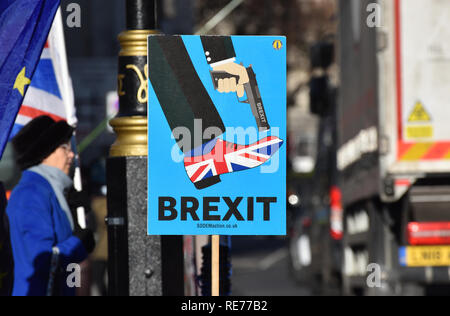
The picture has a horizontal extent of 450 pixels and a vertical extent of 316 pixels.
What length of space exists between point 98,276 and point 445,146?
4.25 metres

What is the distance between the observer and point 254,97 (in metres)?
6.43

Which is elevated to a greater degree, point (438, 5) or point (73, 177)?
point (438, 5)

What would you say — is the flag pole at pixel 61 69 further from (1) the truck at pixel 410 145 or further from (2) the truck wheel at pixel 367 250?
(2) the truck wheel at pixel 367 250

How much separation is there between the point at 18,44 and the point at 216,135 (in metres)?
1.28

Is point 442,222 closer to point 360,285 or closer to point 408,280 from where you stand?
point 408,280

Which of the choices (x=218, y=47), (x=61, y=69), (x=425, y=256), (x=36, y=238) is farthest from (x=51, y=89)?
(x=425, y=256)

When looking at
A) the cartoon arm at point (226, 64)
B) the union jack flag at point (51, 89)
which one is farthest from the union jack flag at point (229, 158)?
the union jack flag at point (51, 89)

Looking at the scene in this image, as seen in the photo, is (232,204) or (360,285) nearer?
(232,204)

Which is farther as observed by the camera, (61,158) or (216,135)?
(61,158)

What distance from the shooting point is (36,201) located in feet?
23.4

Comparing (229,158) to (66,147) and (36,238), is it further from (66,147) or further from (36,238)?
(66,147)
